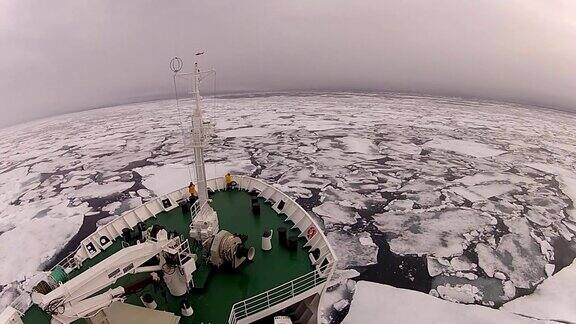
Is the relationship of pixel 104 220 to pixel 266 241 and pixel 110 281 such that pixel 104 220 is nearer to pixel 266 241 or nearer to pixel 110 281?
pixel 266 241

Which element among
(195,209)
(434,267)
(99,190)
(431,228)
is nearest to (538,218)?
(431,228)

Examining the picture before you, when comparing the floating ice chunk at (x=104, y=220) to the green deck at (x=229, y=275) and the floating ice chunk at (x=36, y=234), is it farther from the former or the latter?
the green deck at (x=229, y=275)

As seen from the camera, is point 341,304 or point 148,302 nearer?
point 148,302

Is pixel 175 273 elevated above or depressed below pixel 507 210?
above

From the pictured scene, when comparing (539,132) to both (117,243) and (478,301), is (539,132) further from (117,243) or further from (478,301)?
(117,243)

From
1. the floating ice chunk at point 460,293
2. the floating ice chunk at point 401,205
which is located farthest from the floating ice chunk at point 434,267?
the floating ice chunk at point 401,205

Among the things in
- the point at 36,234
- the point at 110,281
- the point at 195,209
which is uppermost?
the point at 110,281

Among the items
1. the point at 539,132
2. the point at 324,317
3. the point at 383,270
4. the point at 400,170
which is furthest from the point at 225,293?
the point at 539,132
